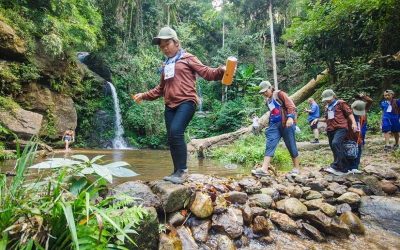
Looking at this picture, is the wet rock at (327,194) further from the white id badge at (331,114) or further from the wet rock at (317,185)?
the white id badge at (331,114)

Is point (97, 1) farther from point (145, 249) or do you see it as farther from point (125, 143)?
point (145, 249)

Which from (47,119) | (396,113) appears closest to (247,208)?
(396,113)

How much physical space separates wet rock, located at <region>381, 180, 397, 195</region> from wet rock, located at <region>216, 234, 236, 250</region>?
11.0 ft

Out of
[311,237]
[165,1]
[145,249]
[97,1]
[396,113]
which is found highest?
[165,1]

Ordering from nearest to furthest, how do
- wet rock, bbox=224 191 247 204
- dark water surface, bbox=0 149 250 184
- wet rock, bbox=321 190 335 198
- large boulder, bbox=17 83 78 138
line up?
wet rock, bbox=224 191 247 204 < wet rock, bbox=321 190 335 198 < dark water surface, bbox=0 149 250 184 < large boulder, bbox=17 83 78 138

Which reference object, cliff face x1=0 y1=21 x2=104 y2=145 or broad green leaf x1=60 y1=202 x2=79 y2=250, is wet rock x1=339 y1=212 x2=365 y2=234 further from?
cliff face x1=0 y1=21 x2=104 y2=145

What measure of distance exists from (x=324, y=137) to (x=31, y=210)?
12.9m

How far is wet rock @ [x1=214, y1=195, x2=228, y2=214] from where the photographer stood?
11.3ft

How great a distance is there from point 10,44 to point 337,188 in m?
12.5

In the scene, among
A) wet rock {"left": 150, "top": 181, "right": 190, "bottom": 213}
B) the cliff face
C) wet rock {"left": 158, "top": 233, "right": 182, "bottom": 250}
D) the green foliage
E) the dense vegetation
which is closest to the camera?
wet rock {"left": 158, "top": 233, "right": 182, "bottom": 250}

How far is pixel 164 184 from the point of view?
3.25 m

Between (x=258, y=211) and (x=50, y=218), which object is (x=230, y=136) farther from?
(x=50, y=218)

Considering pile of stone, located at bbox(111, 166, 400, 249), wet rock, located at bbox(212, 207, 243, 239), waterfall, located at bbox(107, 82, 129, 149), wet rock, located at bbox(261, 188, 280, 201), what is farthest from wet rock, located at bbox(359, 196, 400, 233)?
waterfall, located at bbox(107, 82, 129, 149)

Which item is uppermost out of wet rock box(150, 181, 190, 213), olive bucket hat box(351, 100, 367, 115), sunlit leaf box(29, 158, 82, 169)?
olive bucket hat box(351, 100, 367, 115)
